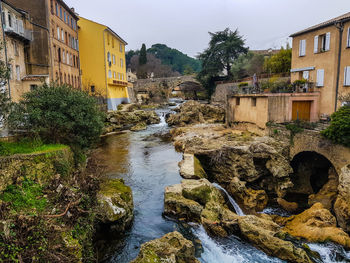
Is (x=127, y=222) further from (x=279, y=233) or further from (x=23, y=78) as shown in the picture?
(x=23, y=78)

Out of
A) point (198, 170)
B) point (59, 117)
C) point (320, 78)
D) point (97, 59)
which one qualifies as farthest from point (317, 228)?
point (97, 59)

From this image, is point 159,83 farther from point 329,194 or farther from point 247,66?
point 329,194

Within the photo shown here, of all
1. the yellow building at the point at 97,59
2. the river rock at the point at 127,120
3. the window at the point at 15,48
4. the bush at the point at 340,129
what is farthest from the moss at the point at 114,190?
the yellow building at the point at 97,59

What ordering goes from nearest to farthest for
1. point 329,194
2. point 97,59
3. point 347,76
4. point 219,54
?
point 329,194 < point 347,76 < point 97,59 < point 219,54

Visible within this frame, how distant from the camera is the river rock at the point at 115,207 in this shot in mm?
9075

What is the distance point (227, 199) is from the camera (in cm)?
1310

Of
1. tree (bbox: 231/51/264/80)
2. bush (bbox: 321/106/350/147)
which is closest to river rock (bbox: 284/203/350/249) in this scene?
bush (bbox: 321/106/350/147)

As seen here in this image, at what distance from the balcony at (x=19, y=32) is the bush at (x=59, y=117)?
1416 centimetres

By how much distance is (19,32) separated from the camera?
25.1 metres

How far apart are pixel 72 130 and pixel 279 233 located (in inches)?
403

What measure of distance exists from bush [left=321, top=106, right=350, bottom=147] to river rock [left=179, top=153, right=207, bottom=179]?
7207mm

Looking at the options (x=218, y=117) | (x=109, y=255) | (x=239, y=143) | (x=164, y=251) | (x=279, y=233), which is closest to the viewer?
(x=164, y=251)

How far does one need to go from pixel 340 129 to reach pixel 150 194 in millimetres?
10442

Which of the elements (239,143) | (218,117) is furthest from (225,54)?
(239,143)
